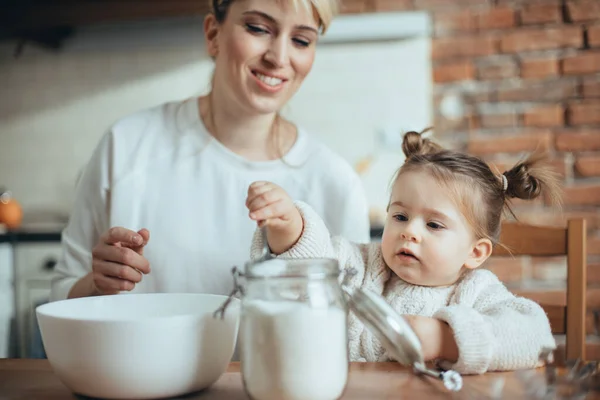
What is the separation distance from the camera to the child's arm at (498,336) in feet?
2.49

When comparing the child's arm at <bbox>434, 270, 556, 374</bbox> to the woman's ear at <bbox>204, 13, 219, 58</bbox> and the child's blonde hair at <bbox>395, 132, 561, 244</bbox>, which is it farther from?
the woman's ear at <bbox>204, 13, 219, 58</bbox>

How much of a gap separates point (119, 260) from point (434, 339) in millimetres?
478

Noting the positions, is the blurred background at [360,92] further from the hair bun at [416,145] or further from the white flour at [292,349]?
the white flour at [292,349]

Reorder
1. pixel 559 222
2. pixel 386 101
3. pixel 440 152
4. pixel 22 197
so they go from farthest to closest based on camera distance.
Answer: pixel 22 197
pixel 386 101
pixel 559 222
pixel 440 152

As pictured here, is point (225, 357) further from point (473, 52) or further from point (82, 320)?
point (473, 52)

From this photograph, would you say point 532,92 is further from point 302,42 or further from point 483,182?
point 483,182

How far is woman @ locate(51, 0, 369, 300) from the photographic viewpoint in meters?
1.26

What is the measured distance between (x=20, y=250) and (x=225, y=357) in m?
2.19

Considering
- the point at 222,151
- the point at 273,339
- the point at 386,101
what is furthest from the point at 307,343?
the point at 386,101

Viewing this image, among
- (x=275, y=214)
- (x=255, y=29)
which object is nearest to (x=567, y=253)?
(x=275, y=214)

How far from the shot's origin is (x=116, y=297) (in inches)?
32.5

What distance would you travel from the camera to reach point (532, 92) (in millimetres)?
2629

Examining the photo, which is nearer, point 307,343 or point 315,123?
point 307,343

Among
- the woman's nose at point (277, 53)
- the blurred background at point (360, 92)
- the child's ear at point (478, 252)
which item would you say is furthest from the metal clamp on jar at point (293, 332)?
the blurred background at point (360, 92)
